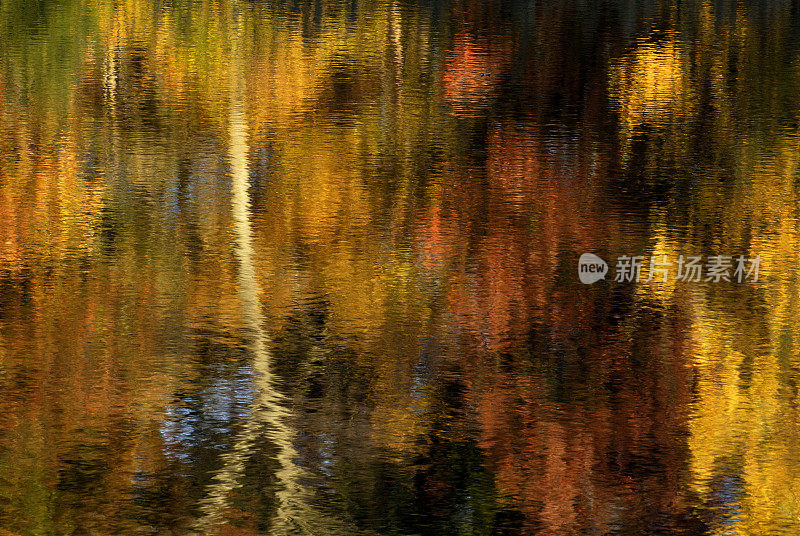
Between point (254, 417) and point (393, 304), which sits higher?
point (393, 304)

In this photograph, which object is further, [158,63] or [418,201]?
[158,63]

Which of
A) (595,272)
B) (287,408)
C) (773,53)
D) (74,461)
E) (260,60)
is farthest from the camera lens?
(773,53)

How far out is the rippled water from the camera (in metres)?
3.38

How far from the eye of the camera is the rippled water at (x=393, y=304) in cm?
338

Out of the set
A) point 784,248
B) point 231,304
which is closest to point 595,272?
point 784,248

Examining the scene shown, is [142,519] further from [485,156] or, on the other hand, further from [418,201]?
[485,156]

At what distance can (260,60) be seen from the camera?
32.8 feet

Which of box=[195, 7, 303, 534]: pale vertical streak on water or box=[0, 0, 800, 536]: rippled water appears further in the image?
box=[0, 0, 800, 536]: rippled water

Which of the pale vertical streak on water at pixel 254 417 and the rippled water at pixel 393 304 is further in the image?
the rippled water at pixel 393 304

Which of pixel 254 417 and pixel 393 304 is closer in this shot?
pixel 254 417

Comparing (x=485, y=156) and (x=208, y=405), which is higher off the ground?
(x=485, y=156)

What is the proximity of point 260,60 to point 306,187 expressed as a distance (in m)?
3.88

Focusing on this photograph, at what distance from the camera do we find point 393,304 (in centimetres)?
481

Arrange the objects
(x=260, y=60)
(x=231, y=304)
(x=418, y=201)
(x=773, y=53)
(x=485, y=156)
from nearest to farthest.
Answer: (x=231, y=304), (x=418, y=201), (x=485, y=156), (x=260, y=60), (x=773, y=53)
